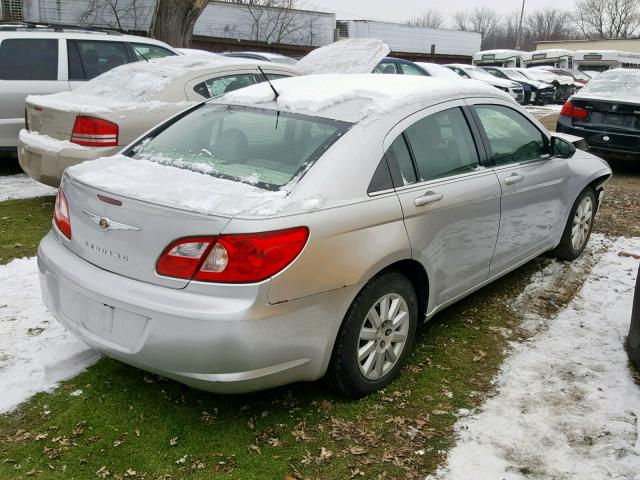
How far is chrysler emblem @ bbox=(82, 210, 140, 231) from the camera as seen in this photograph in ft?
9.05

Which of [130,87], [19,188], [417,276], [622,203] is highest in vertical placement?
[130,87]

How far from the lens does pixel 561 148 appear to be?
4801mm

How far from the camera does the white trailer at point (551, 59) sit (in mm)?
36438

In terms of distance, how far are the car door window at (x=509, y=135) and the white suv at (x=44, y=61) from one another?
5237 millimetres

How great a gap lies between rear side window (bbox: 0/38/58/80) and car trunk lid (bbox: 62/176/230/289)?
5.09 metres

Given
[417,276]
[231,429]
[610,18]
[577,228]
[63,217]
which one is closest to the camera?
[231,429]

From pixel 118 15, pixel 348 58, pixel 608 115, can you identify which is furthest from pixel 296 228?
pixel 118 15

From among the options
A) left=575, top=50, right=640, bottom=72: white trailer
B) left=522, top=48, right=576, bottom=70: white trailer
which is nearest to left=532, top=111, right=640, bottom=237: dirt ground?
left=522, top=48, right=576, bottom=70: white trailer

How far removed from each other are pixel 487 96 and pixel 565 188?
3.90 ft

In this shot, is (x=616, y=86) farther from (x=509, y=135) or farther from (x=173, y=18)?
(x=173, y=18)

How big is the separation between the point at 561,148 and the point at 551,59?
116ft

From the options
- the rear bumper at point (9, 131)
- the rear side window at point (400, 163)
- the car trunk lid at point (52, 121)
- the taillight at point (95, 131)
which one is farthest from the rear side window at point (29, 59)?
the rear side window at point (400, 163)

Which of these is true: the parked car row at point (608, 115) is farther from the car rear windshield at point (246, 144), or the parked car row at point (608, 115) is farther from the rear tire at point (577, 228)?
the car rear windshield at point (246, 144)

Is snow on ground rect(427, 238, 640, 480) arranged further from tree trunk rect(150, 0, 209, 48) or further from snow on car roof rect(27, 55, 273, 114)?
tree trunk rect(150, 0, 209, 48)
